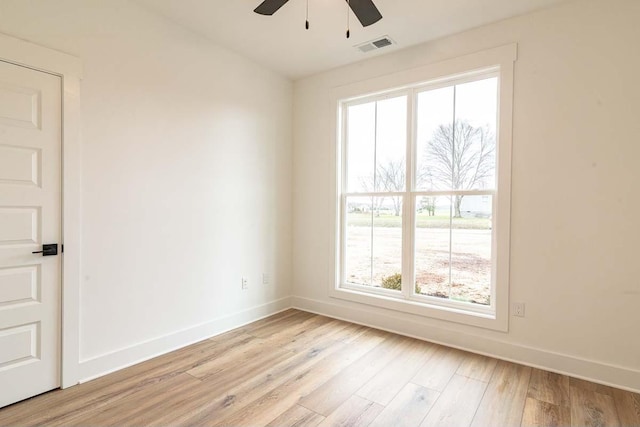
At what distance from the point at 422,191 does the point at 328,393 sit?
2.06 m

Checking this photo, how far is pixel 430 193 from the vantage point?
10.7 ft

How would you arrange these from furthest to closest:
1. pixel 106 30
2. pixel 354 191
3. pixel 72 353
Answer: pixel 354 191 → pixel 106 30 → pixel 72 353

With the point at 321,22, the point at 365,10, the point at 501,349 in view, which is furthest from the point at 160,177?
the point at 501,349

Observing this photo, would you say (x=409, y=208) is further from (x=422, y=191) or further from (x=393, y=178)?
(x=393, y=178)

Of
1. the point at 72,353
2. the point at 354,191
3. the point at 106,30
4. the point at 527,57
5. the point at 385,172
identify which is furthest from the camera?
the point at 354,191

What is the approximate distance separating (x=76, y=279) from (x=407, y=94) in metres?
3.30

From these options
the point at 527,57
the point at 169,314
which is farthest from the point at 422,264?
the point at 169,314

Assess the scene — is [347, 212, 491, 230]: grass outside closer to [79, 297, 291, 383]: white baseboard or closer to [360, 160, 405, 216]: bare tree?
[360, 160, 405, 216]: bare tree

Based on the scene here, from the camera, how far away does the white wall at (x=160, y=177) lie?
2391 mm

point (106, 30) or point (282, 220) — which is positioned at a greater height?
point (106, 30)

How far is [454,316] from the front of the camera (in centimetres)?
304

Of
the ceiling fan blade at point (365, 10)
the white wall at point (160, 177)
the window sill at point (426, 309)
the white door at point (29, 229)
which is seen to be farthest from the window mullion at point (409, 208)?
the white door at point (29, 229)

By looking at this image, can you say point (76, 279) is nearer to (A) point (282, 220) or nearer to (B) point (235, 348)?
(B) point (235, 348)

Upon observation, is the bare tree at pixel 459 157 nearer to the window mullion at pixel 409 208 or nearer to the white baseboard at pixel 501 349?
the window mullion at pixel 409 208
